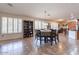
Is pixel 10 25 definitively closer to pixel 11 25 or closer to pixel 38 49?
pixel 11 25

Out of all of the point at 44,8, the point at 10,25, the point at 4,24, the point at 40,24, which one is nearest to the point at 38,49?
the point at 44,8

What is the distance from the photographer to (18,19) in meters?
11.5

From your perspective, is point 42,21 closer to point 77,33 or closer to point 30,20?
point 30,20

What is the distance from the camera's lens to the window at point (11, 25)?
991cm

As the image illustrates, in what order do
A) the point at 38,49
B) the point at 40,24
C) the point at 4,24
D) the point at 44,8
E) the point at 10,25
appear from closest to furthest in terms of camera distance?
the point at 38,49 < the point at 44,8 < the point at 4,24 < the point at 10,25 < the point at 40,24

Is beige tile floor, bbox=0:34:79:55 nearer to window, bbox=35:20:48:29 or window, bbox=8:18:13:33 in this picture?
window, bbox=8:18:13:33

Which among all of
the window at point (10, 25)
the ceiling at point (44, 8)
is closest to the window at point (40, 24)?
the window at point (10, 25)

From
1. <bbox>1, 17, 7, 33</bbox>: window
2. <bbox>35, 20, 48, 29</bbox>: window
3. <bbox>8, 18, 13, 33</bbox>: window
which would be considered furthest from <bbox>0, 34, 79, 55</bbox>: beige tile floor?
<bbox>35, 20, 48, 29</bbox>: window

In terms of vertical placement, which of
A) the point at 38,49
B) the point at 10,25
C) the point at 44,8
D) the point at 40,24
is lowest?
the point at 38,49

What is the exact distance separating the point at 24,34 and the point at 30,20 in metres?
1.68

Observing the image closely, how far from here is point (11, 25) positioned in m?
10.6

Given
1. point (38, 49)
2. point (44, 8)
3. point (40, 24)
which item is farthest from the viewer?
point (40, 24)

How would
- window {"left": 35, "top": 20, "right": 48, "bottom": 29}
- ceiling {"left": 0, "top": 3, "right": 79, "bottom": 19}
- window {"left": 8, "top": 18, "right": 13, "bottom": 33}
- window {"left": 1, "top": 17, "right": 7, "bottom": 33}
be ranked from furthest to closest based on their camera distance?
window {"left": 35, "top": 20, "right": 48, "bottom": 29} → window {"left": 8, "top": 18, "right": 13, "bottom": 33} → window {"left": 1, "top": 17, "right": 7, "bottom": 33} → ceiling {"left": 0, "top": 3, "right": 79, "bottom": 19}

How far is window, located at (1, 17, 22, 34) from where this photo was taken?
9.91m
